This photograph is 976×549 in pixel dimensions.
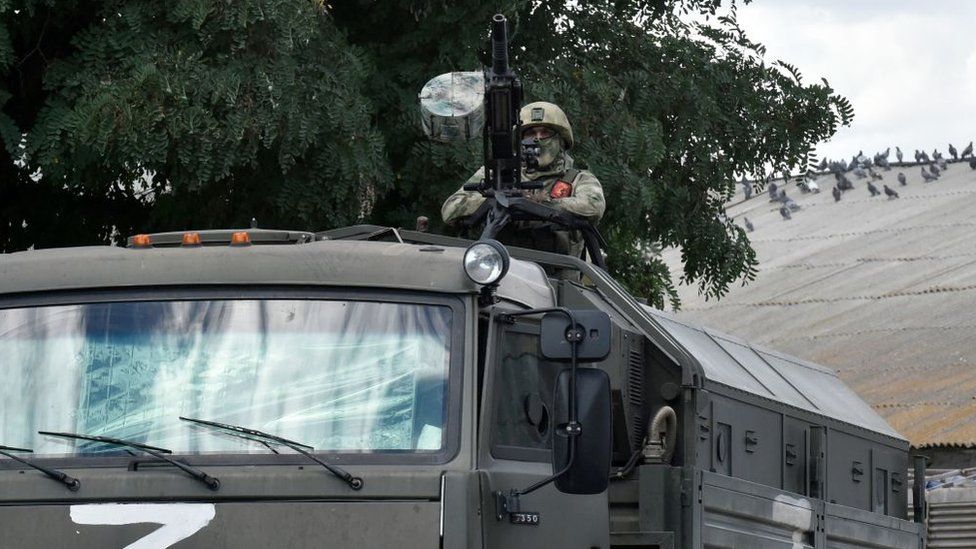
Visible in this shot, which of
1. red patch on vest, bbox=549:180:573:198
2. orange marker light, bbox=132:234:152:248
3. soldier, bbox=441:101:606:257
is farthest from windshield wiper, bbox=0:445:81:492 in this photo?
red patch on vest, bbox=549:180:573:198

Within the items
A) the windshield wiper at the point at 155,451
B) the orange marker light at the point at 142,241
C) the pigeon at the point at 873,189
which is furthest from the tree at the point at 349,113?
the pigeon at the point at 873,189

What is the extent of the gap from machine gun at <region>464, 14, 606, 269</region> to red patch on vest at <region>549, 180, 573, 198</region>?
0.63 feet

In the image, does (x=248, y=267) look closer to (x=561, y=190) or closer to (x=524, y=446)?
(x=524, y=446)

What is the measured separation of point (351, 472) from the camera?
6.05 metres

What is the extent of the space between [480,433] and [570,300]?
4.91ft

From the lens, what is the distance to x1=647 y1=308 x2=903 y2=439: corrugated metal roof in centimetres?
791

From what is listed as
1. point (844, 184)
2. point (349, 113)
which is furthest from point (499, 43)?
point (844, 184)

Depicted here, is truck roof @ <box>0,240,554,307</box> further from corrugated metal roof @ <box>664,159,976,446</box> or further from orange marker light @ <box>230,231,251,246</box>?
corrugated metal roof @ <box>664,159,976,446</box>

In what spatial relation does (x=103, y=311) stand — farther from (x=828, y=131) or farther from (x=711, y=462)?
(x=828, y=131)

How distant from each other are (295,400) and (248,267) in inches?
22.1

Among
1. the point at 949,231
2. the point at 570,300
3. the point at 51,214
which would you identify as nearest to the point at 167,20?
the point at 51,214

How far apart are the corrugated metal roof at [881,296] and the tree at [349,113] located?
135 inches

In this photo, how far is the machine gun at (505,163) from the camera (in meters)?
7.92

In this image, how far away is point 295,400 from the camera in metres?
6.19
